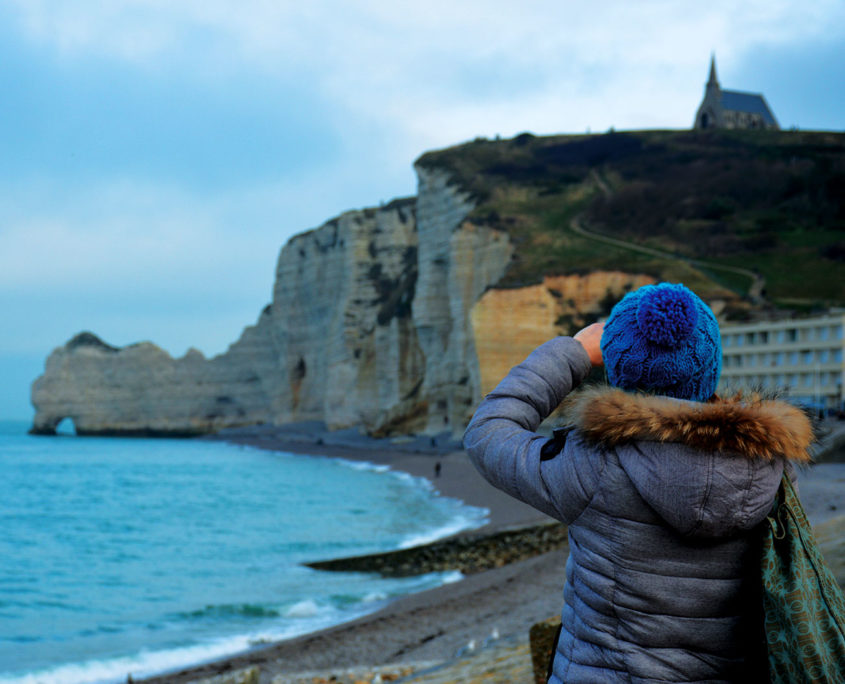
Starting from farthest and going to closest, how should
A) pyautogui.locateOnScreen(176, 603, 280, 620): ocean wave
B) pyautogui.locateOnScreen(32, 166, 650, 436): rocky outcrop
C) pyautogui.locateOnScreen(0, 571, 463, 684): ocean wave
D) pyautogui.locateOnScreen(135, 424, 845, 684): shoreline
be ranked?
pyautogui.locateOnScreen(32, 166, 650, 436): rocky outcrop
pyautogui.locateOnScreen(176, 603, 280, 620): ocean wave
pyautogui.locateOnScreen(0, 571, 463, 684): ocean wave
pyautogui.locateOnScreen(135, 424, 845, 684): shoreline

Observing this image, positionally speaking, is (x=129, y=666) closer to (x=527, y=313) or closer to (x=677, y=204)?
(x=527, y=313)

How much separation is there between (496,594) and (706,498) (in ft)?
38.0

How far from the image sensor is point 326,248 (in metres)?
72.6

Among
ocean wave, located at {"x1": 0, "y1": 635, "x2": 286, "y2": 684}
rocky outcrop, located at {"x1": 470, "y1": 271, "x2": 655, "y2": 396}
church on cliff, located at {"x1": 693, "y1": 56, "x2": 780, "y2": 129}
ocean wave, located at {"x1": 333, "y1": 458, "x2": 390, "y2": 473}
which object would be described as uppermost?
church on cliff, located at {"x1": 693, "y1": 56, "x2": 780, "y2": 129}

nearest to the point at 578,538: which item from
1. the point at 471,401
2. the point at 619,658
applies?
the point at 619,658

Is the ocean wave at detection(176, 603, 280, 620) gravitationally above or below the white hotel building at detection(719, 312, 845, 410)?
below

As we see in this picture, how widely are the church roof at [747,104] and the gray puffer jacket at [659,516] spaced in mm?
94415

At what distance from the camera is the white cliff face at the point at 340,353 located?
51.0 metres

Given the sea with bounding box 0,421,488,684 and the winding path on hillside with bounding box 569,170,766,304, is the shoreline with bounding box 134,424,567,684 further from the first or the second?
the winding path on hillside with bounding box 569,170,766,304

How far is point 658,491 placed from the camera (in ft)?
4.82

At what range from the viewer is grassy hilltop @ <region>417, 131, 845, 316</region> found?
142ft

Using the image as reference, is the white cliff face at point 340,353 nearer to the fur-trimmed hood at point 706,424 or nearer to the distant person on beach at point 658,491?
the distant person on beach at point 658,491

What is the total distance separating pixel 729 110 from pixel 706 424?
94826 millimetres

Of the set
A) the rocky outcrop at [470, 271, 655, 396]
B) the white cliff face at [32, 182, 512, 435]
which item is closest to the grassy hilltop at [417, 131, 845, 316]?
the rocky outcrop at [470, 271, 655, 396]
